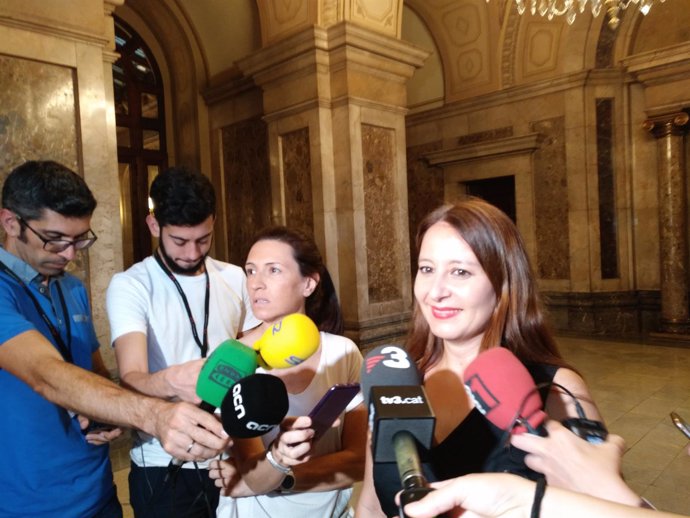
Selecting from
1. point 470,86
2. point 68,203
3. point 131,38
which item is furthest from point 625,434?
point 131,38

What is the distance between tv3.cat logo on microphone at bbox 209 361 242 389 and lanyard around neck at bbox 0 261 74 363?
89 centimetres

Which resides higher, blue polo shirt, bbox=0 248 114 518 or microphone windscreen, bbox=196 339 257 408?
microphone windscreen, bbox=196 339 257 408

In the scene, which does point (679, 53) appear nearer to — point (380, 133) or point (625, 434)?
point (380, 133)

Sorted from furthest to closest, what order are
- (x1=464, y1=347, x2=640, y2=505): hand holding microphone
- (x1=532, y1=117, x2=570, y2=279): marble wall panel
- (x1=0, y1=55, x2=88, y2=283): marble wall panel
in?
(x1=532, y1=117, x2=570, y2=279): marble wall panel < (x1=0, y1=55, x2=88, y2=283): marble wall panel < (x1=464, y1=347, x2=640, y2=505): hand holding microphone

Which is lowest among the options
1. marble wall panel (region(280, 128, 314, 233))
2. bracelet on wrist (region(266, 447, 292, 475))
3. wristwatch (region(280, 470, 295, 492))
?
wristwatch (region(280, 470, 295, 492))

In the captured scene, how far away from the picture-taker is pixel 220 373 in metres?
1.24

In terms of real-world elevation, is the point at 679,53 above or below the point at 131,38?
below

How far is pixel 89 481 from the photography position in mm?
1735

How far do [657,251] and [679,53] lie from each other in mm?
3079

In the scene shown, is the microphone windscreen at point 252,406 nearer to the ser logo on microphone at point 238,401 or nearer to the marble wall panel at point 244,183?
the ser logo on microphone at point 238,401

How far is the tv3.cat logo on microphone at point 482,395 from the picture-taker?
1019 mm

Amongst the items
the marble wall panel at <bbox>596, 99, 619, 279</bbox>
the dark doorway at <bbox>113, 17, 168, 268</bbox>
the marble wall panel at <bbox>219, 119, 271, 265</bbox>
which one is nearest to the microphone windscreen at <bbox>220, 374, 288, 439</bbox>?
the marble wall panel at <bbox>219, 119, 271, 265</bbox>

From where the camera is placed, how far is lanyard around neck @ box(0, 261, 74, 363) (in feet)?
5.67

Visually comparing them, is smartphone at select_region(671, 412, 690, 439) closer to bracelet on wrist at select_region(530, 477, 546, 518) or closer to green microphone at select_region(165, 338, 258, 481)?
bracelet on wrist at select_region(530, 477, 546, 518)
